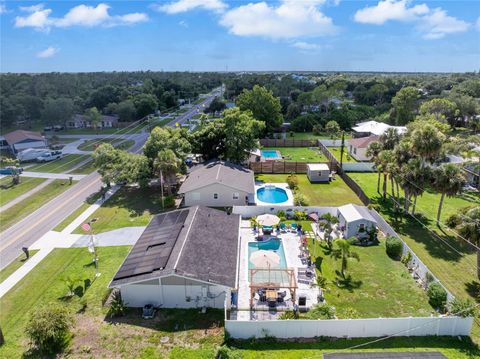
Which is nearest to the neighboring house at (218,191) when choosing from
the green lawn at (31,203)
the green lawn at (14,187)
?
the green lawn at (31,203)

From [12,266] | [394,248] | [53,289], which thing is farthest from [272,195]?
[12,266]

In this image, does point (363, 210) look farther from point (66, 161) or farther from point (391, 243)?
point (66, 161)

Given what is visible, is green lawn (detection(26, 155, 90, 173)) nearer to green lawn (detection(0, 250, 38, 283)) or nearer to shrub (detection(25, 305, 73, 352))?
green lawn (detection(0, 250, 38, 283))

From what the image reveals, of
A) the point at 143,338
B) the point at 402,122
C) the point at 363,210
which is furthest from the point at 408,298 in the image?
the point at 402,122

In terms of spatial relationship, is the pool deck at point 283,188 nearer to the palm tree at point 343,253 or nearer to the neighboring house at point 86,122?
the palm tree at point 343,253

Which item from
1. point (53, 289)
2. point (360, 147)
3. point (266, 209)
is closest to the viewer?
point (53, 289)

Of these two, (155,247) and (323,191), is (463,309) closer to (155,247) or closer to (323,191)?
(155,247)
